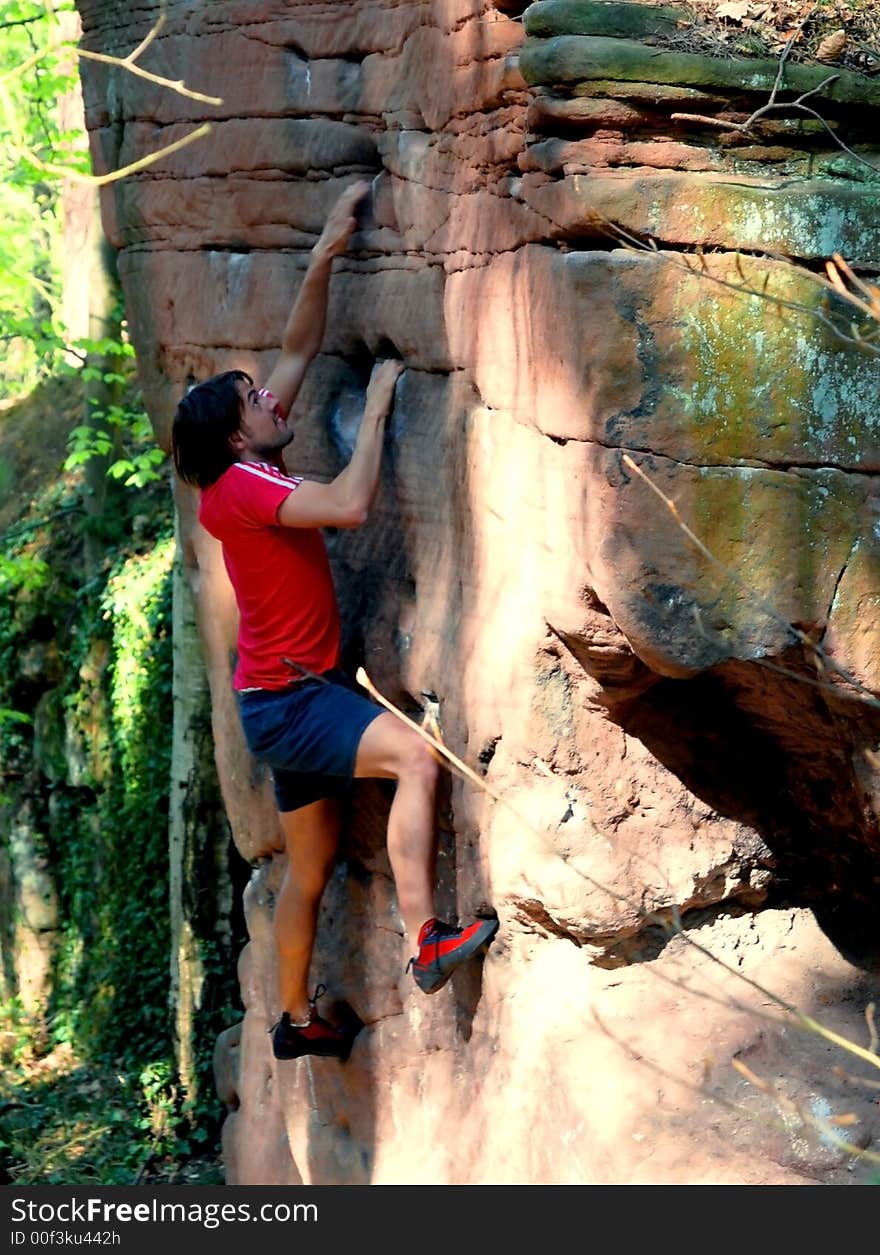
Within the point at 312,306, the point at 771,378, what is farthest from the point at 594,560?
the point at 312,306

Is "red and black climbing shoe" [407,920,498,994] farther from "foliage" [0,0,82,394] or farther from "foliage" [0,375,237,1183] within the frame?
"foliage" [0,375,237,1183]

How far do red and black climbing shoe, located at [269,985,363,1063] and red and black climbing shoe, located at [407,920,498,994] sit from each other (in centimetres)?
111

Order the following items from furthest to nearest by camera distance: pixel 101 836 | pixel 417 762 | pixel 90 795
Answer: pixel 90 795
pixel 101 836
pixel 417 762

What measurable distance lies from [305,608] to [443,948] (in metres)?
1.28

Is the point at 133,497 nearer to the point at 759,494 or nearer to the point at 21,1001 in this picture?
the point at 21,1001

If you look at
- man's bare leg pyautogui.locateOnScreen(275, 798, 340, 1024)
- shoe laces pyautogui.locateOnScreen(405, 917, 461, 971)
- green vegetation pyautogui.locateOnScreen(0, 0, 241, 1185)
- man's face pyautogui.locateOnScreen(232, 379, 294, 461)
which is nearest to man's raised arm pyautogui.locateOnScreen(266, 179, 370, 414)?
man's face pyautogui.locateOnScreen(232, 379, 294, 461)

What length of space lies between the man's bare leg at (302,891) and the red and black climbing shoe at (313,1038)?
0.04m

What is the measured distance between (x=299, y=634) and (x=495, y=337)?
1308 mm

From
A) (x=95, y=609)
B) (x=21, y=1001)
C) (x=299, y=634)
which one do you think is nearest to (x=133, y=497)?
(x=95, y=609)

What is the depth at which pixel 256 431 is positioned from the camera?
527 centimetres

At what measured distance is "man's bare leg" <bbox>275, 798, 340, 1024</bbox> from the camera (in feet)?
18.9

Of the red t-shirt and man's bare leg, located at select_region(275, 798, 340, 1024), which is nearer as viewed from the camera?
the red t-shirt

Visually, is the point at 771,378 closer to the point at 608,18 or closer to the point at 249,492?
the point at 608,18

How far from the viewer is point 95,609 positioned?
1177 cm
